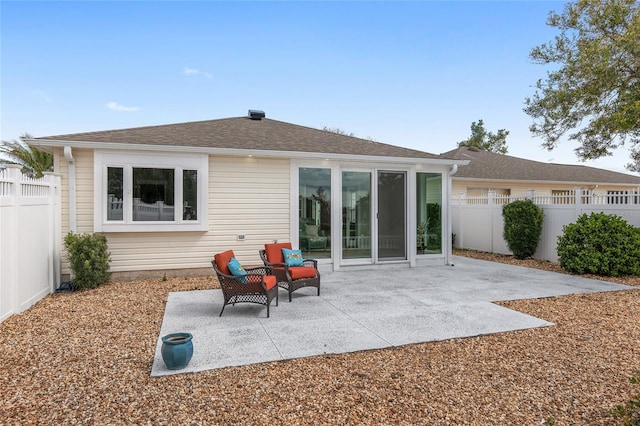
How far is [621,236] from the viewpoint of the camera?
8.09 metres

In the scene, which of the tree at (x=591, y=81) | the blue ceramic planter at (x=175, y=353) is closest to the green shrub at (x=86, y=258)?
the blue ceramic planter at (x=175, y=353)

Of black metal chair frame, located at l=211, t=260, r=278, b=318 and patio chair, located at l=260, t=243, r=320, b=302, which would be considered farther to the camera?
patio chair, located at l=260, t=243, r=320, b=302

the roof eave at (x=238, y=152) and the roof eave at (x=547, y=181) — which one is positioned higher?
the roof eave at (x=547, y=181)

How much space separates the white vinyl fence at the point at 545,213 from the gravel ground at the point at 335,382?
221 inches

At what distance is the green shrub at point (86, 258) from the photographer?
661cm

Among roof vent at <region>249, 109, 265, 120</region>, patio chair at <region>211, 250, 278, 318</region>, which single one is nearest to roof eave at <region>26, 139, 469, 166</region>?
patio chair at <region>211, 250, 278, 318</region>

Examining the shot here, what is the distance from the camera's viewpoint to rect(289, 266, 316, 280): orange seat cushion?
621 centimetres

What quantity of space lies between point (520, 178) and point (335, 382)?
15567 millimetres

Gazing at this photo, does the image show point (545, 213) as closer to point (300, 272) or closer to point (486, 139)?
point (300, 272)

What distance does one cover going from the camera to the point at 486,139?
1380 inches

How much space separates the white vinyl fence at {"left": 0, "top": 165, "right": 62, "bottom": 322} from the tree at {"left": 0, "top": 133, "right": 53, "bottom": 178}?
22.8 feet

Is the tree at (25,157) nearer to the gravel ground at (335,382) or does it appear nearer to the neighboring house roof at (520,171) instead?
the gravel ground at (335,382)

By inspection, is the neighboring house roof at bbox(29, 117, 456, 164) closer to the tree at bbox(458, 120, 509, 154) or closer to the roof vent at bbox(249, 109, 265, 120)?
the roof vent at bbox(249, 109, 265, 120)

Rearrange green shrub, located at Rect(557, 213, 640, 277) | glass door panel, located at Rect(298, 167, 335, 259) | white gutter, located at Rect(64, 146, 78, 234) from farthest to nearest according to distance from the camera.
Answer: glass door panel, located at Rect(298, 167, 335, 259)
green shrub, located at Rect(557, 213, 640, 277)
white gutter, located at Rect(64, 146, 78, 234)
